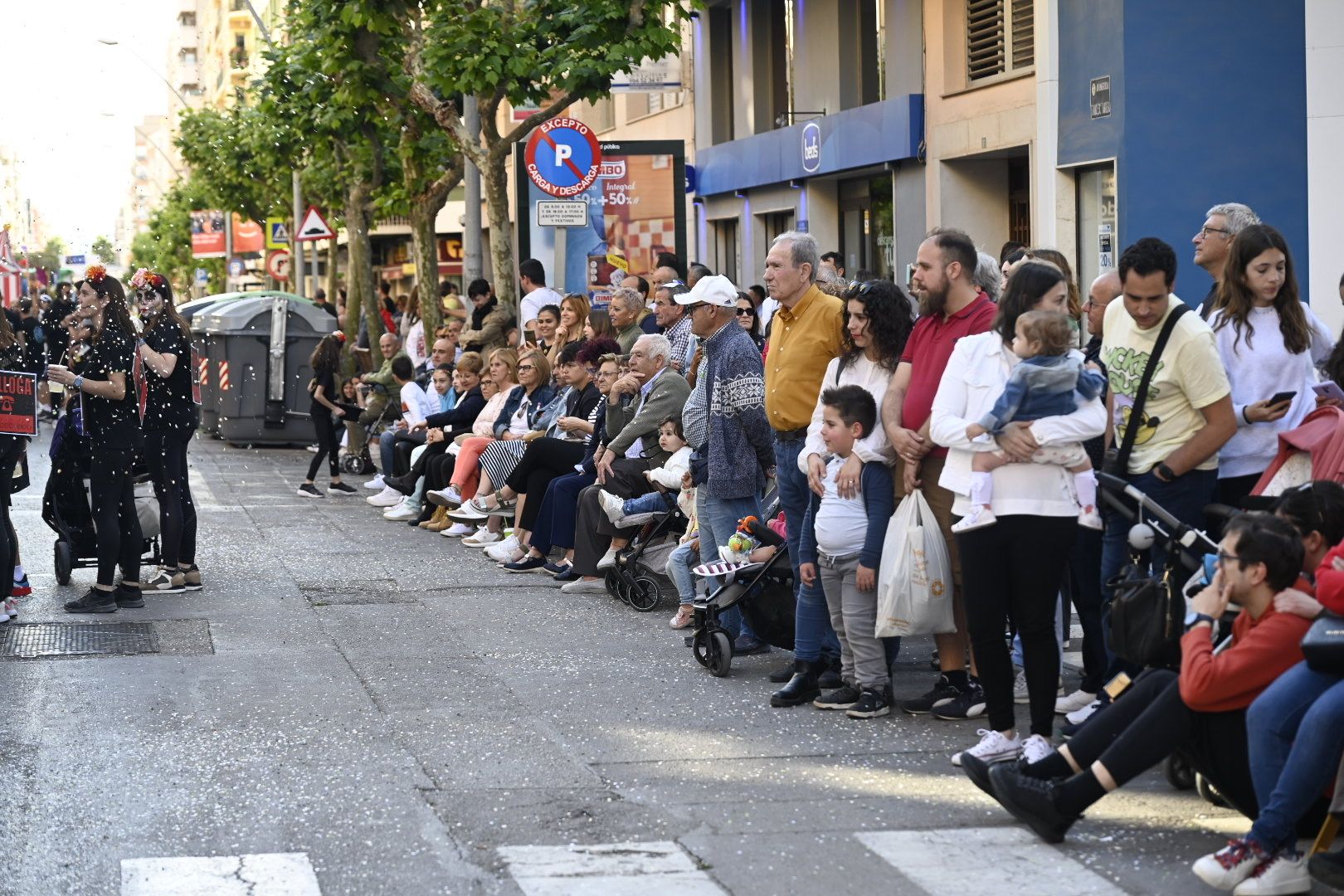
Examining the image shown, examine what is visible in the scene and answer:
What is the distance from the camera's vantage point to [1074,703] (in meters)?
8.12

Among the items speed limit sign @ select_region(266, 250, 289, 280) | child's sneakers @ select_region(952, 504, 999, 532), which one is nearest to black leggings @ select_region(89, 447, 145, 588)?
child's sneakers @ select_region(952, 504, 999, 532)

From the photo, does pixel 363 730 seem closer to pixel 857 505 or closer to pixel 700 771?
pixel 700 771

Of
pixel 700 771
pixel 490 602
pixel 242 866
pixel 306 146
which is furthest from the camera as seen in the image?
pixel 306 146

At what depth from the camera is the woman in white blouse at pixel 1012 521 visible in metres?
6.84

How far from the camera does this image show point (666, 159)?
20609mm

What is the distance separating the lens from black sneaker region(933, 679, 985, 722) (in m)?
8.09

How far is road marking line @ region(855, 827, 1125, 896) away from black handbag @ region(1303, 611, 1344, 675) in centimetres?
89

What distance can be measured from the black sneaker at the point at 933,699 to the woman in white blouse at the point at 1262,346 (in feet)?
4.84

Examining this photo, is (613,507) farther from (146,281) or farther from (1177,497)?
(1177,497)

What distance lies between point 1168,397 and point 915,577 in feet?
4.07

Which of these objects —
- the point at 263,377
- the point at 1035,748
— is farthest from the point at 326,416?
the point at 1035,748

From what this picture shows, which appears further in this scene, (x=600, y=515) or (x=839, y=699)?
(x=600, y=515)

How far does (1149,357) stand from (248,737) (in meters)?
3.97

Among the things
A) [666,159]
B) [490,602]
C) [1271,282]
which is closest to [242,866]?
[1271,282]
